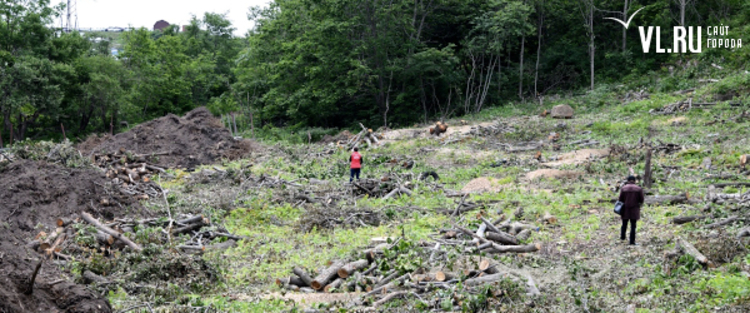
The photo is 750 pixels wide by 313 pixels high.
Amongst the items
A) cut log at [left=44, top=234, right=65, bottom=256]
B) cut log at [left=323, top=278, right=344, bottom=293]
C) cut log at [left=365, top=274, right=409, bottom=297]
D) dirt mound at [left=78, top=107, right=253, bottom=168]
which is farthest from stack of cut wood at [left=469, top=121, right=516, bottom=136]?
cut log at [left=44, top=234, right=65, bottom=256]

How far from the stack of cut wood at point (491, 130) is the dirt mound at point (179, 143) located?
961cm

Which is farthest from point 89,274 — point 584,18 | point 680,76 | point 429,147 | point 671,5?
point 671,5

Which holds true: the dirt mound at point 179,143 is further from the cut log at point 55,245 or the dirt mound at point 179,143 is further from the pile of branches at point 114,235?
the cut log at point 55,245

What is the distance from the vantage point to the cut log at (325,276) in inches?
381

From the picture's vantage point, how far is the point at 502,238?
11.0m

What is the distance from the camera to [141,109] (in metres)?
46.5

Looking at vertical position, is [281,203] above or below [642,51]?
below

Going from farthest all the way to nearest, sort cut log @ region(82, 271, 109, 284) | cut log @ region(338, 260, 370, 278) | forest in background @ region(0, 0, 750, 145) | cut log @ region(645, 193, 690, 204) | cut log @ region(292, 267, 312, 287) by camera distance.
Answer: forest in background @ region(0, 0, 750, 145), cut log @ region(645, 193, 690, 204), cut log @ region(338, 260, 370, 278), cut log @ region(292, 267, 312, 287), cut log @ region(82, 271, 109, 284)

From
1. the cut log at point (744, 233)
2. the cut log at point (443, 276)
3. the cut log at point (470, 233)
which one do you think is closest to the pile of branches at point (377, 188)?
the cut log at point (470, 233)

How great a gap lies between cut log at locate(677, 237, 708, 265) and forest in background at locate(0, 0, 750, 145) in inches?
906

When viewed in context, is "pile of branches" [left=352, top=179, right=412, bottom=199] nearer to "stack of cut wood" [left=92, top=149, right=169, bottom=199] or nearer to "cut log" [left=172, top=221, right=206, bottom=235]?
"cut log" [left=172, top=221, right=206, bottom=235]

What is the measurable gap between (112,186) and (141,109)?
33.6 m

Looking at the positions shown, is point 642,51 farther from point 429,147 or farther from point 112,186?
point 112,186

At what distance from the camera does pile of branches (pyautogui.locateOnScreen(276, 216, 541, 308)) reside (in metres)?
8.98
